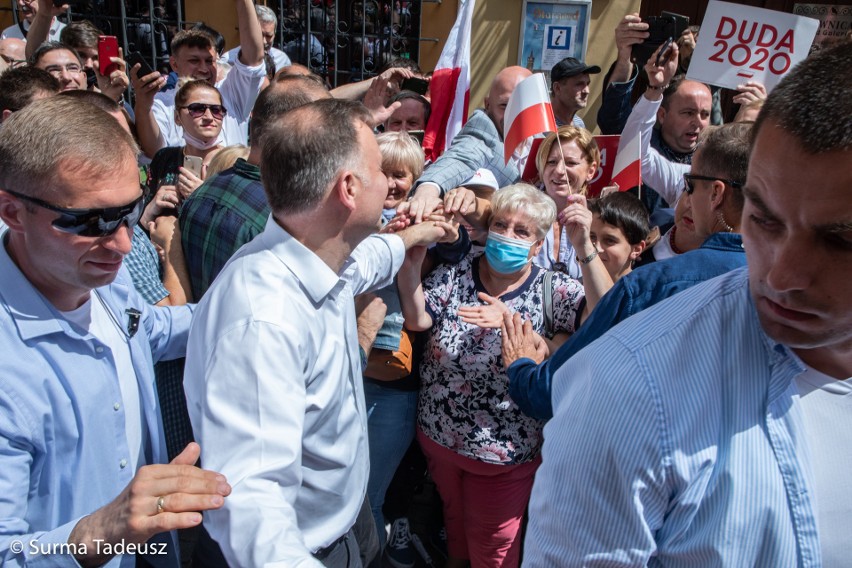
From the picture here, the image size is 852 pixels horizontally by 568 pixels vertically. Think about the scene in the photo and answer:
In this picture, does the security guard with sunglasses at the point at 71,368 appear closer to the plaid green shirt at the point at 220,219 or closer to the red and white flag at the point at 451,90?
the plaid green shirt at the point at 220,219

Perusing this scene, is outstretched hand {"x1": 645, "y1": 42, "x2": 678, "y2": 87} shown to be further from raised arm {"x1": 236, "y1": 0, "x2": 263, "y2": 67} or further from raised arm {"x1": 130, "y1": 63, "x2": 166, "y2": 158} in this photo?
raised arm {"x1": 130, "y1": 63, "x2": 166, "y2": 158}

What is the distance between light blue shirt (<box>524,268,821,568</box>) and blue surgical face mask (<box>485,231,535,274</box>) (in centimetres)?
170

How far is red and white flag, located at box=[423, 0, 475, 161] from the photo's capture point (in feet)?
14.4

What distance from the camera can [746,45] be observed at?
4.39 metres

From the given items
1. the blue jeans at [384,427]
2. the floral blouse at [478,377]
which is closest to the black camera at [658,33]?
the floral blouse at [478,377]

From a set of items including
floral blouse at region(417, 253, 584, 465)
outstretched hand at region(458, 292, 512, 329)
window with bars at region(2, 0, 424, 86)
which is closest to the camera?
outstretched hand at region(458, 292, 512, 329)

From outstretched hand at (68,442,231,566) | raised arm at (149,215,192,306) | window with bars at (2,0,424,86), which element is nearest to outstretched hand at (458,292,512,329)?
raised arm at (149,215,192,306)

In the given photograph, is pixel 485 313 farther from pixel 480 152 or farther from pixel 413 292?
pixel 480 152

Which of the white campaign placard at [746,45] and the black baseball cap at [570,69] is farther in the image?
the black baseball cap at [570,69]

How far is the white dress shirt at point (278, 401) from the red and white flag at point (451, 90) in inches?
104

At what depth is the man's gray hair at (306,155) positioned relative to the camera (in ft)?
5.93

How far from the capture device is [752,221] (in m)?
0.99

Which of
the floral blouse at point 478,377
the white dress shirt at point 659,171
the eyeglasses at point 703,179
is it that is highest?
the eyeglasses at point 703,179

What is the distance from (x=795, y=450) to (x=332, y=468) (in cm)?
120
